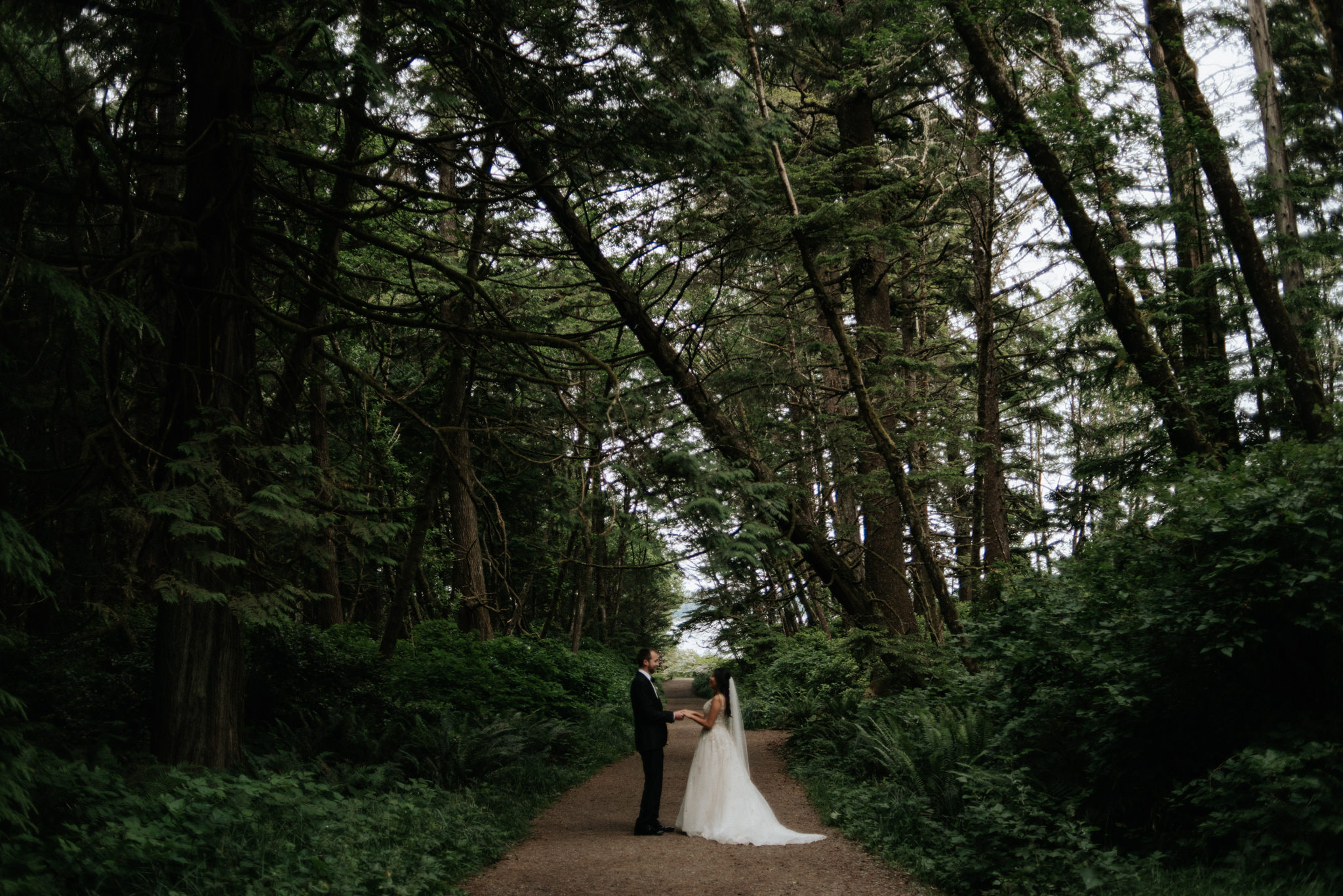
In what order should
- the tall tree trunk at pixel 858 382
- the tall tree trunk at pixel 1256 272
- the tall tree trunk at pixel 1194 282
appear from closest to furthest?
the tall tree trunk at pixel 1256 272
the tall tree trunk at pixel 858 382
the tall tree trunk at pixel 1194 282

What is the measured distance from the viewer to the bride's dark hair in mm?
9383

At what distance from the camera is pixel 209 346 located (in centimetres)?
728

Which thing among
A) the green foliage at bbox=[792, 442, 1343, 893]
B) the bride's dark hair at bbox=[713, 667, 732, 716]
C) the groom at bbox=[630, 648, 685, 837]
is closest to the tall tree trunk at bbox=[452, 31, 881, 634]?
the bride's dark hair at bbox=[713, 667, 732, 716]

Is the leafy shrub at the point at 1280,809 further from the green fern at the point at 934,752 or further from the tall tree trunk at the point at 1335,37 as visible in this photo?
the tall tree trunk at the point at 1335,37

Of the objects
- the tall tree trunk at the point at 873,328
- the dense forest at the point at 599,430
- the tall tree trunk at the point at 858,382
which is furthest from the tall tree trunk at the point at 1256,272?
the tall tree trunk at the point at 858,382

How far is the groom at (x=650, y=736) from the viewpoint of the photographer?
8.80m

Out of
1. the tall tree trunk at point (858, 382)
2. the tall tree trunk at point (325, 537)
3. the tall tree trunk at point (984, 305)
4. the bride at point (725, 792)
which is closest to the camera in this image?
the tall tree trunk at point (325, 537)

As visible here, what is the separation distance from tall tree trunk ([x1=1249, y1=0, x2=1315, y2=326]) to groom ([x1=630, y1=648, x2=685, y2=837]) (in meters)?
10.9

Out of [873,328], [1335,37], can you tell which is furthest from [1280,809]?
[1335,37]

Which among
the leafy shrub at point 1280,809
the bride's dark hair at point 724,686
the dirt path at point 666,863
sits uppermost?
the bride's dark hair at point 724,686

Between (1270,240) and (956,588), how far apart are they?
15779mm

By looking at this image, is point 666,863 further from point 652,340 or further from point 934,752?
point 652,340

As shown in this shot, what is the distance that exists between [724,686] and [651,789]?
136 centimetres

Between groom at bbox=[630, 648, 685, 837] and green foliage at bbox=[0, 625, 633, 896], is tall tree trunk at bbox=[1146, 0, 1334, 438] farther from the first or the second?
green foliage at bbox=[0, 625, 633, 896]
